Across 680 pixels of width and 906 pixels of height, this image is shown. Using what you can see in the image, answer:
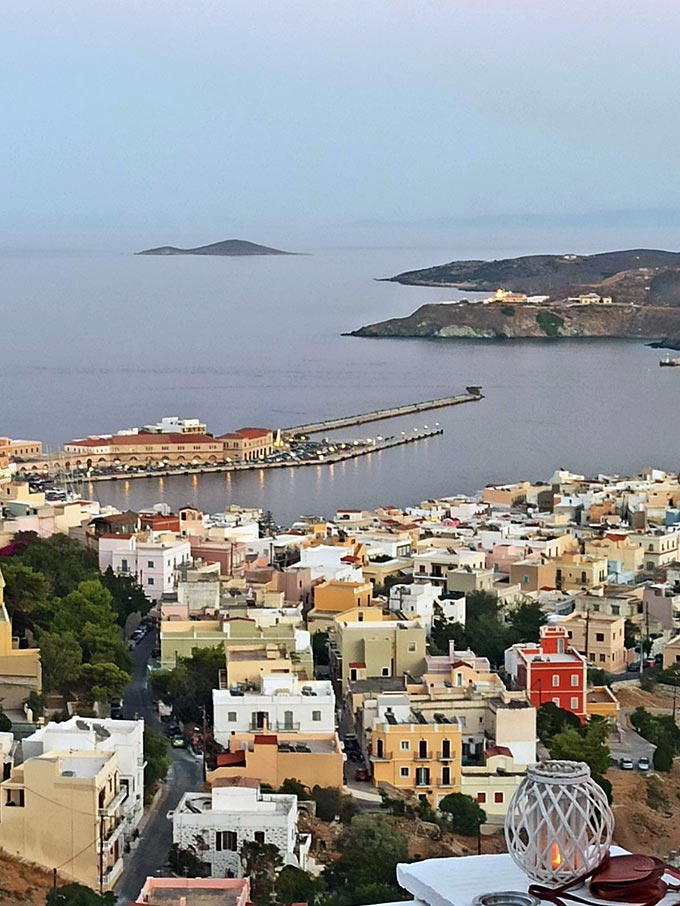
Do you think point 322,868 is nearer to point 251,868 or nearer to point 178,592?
point 251,868

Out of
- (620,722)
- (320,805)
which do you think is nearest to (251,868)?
(320,805)

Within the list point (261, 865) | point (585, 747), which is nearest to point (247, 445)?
point (585, 747)

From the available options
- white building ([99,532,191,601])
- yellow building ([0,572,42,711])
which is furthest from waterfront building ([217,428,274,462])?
yellow building ([0,572,42,711])

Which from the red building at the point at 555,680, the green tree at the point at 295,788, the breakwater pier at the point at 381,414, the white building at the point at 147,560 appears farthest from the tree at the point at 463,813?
the breakwater pier at the point at 381,414

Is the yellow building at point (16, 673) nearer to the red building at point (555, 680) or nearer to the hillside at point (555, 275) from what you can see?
the red building at point (555, 680)

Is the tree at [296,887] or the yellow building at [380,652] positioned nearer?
the tree at [296,887]

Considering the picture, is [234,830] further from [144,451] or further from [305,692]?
[144,451]
